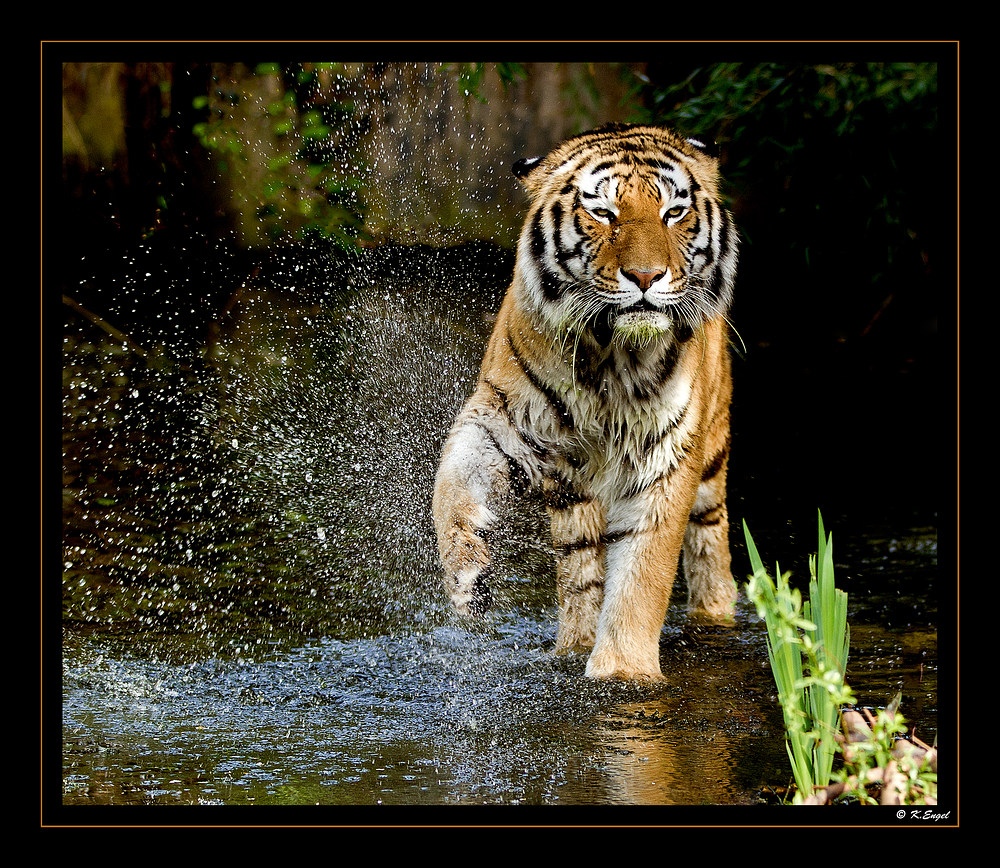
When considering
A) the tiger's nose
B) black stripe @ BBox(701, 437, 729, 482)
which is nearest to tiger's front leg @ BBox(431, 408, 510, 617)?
the tiger's nose

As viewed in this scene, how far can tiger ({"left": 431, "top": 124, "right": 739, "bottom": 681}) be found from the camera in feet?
9.60

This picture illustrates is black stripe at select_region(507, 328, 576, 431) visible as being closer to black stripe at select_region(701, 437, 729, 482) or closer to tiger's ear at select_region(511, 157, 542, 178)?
tiger's ear at select_region(511, 157, 542, 178)

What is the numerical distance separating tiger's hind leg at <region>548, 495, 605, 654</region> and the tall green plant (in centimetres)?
139

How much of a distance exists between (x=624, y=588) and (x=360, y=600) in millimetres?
1034

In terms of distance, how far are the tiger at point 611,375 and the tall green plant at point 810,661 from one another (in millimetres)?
976

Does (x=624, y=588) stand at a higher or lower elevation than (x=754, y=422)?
lower

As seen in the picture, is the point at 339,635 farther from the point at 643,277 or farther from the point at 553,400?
the point at 643,277

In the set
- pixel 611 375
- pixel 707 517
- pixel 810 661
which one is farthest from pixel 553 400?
pixel 810 661

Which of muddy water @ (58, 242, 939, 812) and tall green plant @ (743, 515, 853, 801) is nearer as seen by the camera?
tall green plant @ (743, 515, 853, 801)
